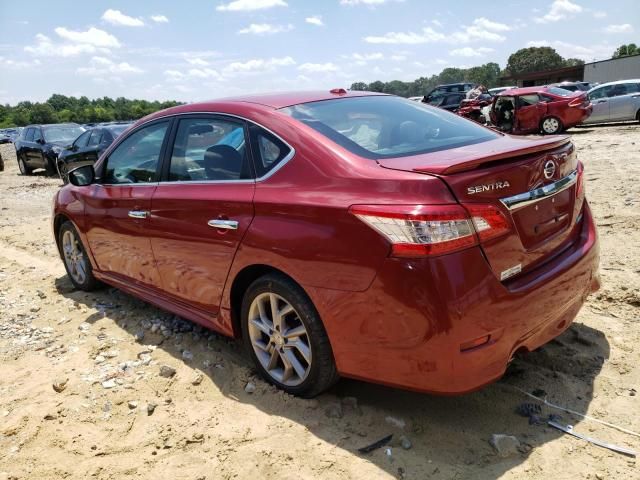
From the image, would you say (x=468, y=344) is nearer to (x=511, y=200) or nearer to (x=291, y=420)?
(x=511, y=200)

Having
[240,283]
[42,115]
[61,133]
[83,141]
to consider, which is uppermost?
[42,115]

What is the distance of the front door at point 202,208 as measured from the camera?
3.16 meters

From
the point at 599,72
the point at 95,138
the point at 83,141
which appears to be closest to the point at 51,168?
the point at 83,141

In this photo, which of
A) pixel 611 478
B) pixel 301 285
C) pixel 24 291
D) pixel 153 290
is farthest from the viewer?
pixel 24 291

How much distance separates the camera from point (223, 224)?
3174mm

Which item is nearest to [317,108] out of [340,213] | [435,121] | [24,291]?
[435,121]

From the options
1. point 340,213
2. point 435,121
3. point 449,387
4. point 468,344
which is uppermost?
point 435,121

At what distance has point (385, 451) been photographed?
104 inches

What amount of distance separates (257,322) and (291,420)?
0.60 metres

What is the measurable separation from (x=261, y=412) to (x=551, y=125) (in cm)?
1677

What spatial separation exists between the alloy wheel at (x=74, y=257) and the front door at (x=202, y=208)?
166 cm

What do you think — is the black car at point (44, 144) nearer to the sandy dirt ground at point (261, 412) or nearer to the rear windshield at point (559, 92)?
the sandy dirt ground at point (261, 412)

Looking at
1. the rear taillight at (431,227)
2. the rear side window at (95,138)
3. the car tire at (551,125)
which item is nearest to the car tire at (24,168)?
the rear side window at (95,138)

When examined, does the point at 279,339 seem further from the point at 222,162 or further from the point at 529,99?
the point at 529,99
